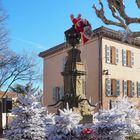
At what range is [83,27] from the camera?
12.6 meters

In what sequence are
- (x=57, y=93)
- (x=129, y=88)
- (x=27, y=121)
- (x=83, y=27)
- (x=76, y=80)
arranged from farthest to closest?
1. (x=57, y=93)
2. (x=129, y=88)
3. (x=83, y=27)
4. (x=76, y=80)
5. (x=27, y=121)

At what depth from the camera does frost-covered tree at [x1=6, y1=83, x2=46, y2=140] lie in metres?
10.4

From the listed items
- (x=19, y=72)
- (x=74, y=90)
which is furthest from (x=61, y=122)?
(x=19, y=72)

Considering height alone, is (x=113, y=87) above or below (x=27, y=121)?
above

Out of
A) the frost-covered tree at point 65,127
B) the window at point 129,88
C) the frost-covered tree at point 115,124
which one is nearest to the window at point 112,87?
the window at point 129,88

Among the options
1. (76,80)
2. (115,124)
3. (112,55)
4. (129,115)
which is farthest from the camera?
(112,55)

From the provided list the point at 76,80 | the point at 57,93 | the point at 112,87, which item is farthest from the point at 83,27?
the point at 57,93

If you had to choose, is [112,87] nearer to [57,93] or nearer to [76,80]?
[57,93]

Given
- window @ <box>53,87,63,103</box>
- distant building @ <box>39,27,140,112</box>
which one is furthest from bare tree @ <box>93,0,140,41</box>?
window @ <box>53,87,63,103</box>

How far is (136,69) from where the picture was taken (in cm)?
4175

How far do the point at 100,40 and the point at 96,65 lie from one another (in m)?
2.35

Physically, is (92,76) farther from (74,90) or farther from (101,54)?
(74,90)

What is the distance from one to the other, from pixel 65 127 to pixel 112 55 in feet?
94.0

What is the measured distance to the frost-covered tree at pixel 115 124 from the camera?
10250 mm
